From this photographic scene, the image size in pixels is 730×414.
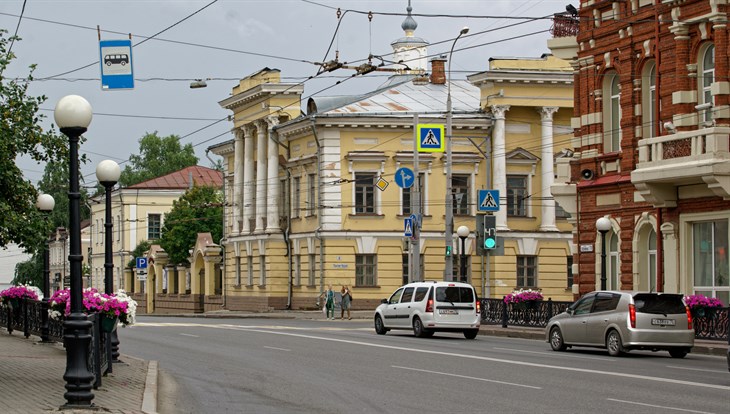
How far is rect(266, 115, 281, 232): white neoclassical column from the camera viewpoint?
69.2 m

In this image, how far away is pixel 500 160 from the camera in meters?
63.4

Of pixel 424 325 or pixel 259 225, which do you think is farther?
pixel 259 225

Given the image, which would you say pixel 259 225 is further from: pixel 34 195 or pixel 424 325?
pixel 34 195

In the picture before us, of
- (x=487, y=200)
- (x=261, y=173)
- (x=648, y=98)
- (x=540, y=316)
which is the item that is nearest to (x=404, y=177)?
(x=487, y=200)

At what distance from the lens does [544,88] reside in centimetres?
6284

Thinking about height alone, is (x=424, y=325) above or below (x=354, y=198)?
below

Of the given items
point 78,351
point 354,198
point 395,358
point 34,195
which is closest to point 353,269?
point 354,198

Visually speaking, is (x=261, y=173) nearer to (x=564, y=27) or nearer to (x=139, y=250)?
(x=139, y=250)

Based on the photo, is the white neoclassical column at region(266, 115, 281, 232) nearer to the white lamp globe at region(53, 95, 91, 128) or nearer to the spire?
the spire

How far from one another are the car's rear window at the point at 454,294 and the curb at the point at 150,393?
1563cm

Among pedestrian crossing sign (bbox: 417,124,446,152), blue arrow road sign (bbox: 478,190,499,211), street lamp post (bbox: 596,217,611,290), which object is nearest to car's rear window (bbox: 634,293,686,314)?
street lamp post (bbox: 596,217,611,290)

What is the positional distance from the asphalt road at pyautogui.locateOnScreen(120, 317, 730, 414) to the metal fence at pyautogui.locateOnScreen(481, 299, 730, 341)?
6.40 ft

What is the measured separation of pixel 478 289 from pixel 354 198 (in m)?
7.70

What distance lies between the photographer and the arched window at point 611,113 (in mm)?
39000
